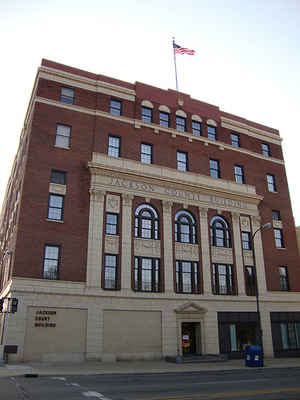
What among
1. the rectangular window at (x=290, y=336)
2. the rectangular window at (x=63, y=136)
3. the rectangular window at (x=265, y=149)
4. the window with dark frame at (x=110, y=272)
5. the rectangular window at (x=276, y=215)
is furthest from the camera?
the rectangular window at (x=265, y=149)

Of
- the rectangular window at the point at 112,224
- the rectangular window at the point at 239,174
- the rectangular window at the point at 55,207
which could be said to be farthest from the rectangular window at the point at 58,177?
the rectangular window at the point at 239,174

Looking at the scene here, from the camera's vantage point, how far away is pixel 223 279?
35.0m

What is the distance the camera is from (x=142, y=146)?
119ft

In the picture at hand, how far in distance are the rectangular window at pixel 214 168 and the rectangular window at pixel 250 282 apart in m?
10.1

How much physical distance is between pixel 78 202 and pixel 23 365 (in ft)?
42.3

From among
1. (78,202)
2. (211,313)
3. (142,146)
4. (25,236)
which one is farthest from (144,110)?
(211,313)

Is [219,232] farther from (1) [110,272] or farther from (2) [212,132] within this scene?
(1) [110,272]

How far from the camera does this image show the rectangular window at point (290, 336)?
35.7m

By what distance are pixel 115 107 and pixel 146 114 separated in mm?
3352

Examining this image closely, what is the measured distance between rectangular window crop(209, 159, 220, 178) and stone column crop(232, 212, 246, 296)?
15.3 feet

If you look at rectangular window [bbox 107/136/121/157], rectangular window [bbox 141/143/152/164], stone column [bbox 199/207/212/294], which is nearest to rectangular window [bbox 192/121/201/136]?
rectangular window [bbox 141/143/152/164]

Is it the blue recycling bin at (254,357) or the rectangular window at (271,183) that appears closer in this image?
the blue recycling bin at (254,357)

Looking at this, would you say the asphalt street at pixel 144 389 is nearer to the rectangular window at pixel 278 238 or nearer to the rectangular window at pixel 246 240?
the rectangular window at pixel 246 240

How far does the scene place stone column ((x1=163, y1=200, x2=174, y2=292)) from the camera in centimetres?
3212
